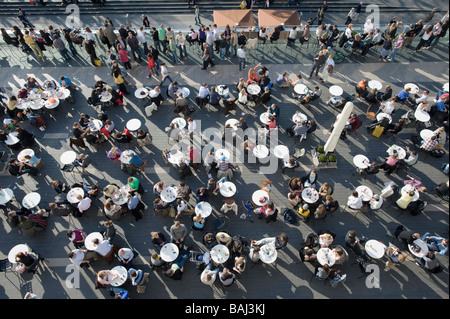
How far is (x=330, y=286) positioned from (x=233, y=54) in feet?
46.6

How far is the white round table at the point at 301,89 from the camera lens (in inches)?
652

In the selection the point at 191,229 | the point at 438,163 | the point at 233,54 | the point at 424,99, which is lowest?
the point at 191,229

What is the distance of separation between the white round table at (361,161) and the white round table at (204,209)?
6.88m

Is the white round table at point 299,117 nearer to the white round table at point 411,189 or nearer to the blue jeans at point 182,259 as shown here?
the white round table at point 411,189

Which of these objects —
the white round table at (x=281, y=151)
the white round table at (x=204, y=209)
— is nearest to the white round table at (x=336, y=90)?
the white round table at (x=281, y=151)

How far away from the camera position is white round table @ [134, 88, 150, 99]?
16.1 metres

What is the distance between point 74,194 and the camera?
497 inches

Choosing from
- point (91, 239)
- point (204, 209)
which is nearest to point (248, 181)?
point (204, 209)

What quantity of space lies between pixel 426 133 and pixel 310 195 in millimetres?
7227

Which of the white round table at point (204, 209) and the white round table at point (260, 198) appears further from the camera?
the white round table at point (260, 198)

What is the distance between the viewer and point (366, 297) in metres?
11.1

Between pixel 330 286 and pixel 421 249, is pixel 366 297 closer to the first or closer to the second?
pixel 330 286

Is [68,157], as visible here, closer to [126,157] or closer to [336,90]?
[126,157]

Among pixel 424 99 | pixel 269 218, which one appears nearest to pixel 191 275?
pixel 269 218
